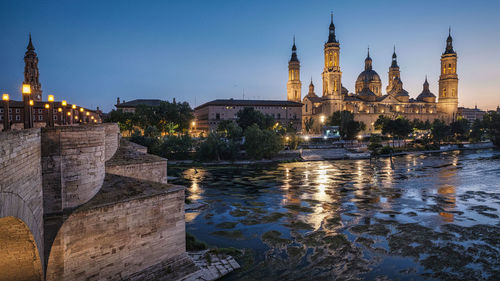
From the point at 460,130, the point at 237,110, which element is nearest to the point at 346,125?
the point at 237,110

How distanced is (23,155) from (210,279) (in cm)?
782

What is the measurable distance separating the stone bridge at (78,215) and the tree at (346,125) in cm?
6364

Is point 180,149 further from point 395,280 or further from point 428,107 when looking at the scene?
point 428,107

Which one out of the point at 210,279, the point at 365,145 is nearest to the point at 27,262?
the point at 210,279

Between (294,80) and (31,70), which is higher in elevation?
(294,80)

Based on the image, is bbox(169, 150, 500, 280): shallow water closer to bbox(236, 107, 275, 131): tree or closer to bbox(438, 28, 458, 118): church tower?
bbox(236, 107, 275, 131): tree

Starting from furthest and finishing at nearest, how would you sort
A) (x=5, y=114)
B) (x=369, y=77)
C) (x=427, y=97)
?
1. (x=427, y=97)
2. (x=369, y=77)
3. (x=5, y=114)

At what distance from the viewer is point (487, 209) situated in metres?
22.0

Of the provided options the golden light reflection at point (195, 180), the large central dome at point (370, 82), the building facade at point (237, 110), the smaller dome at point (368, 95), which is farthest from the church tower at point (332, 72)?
the golden light reflection at point (195, 180)

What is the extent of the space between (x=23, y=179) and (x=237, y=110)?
269 ft

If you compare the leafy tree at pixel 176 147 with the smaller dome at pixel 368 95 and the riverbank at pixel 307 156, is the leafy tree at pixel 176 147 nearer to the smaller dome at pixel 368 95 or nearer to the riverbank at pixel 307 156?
the riverbank at pixel 307 156

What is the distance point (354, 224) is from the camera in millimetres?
19031

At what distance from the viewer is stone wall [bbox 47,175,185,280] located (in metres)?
8.69

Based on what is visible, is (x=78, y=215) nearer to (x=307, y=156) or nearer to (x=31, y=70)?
(x=307, y=156)
